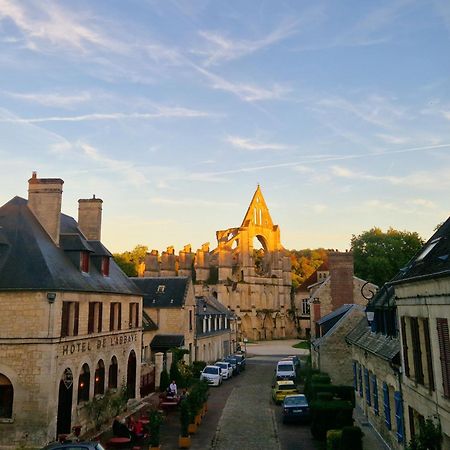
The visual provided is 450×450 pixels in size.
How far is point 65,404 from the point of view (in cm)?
1816

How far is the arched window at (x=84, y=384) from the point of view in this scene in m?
19.6

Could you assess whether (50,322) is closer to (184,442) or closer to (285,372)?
(184,442)

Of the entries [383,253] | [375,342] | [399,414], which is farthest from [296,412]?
[383,253]

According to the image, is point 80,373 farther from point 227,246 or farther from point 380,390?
point 227,246

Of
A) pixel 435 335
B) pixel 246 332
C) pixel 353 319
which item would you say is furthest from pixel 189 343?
pixel 246 332

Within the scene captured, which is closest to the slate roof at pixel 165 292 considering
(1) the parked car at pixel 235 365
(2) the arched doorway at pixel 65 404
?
(1) the parked car at pixel 235 365

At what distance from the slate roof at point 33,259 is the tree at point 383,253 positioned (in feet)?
147

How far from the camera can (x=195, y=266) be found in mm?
83438

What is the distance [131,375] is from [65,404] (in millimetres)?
8012

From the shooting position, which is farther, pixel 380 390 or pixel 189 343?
pixel 189 343

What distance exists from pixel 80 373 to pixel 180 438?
5.05m

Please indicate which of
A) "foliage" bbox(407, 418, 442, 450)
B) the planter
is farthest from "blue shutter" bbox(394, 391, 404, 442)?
the planter

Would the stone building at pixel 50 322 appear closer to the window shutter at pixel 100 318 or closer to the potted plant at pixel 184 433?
the window shutter at pixel 100 318

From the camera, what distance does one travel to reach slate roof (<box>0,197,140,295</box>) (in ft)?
58.6
